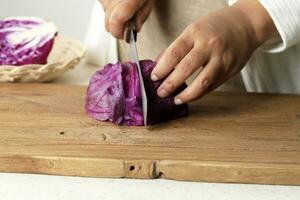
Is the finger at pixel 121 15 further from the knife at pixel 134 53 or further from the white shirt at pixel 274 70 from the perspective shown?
the white shirt at pixel 274 70

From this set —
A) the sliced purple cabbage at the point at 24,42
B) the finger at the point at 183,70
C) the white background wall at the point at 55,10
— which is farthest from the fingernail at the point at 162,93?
the white background wall at the point at 55,10

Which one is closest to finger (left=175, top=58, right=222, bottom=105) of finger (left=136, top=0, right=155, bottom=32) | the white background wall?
finger (left=136, top=0, right=155, bottom=32)

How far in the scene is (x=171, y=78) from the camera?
3.16 ft

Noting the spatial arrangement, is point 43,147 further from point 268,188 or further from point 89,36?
point 89,36

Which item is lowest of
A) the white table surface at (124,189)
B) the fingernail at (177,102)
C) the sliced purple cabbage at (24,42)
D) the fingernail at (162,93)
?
the white table surface at (124,189)

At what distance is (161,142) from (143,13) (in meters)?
0.36

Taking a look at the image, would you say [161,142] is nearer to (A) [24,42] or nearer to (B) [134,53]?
(B) [134,53]

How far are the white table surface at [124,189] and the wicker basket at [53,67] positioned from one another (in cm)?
39

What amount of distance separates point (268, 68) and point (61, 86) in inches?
15.3

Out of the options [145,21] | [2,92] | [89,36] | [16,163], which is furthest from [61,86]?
[89,36]

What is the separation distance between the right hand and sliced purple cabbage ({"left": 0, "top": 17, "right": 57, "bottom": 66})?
0.83 ft

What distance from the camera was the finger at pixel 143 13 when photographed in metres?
1.17

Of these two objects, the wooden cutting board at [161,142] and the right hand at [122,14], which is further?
the right hand at [122,14]

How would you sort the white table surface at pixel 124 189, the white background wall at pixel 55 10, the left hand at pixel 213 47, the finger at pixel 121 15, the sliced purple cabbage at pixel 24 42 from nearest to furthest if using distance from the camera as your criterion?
the white table surface at pixel 124 189, the left hand at pixel 213 47, the finger at pixel 121 15, the sliced purple cabbage at pixel 24 42, the white background wall at pixel 55 10
